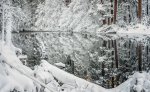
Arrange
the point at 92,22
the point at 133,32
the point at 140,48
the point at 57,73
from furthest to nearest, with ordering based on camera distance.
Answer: the point at 92,22
the point at 133,32
the point at 140,48
the point at 57,73

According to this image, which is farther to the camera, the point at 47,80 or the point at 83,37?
the point at 83,37

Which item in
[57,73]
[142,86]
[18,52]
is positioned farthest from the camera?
[18,52]

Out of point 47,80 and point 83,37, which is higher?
point 47,80

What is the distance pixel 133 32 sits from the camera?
33.1 metres

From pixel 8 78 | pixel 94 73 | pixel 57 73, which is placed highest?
pixel 8 78

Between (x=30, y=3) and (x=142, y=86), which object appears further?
(x=30, y=3)

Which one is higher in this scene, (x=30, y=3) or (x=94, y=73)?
(x=30, y=3)

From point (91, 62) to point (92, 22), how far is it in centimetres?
2603

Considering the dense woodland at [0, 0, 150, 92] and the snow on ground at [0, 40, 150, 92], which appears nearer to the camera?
the snow on ground at [0, 40, 150, 92]

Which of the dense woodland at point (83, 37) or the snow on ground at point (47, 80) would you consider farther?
the dense woodland at point (83, 37)

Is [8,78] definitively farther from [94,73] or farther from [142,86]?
[94,73]

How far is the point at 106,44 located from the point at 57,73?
52.0ft

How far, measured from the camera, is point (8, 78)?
184 inches

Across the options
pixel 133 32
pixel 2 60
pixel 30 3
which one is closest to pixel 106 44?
pixel 133 32
